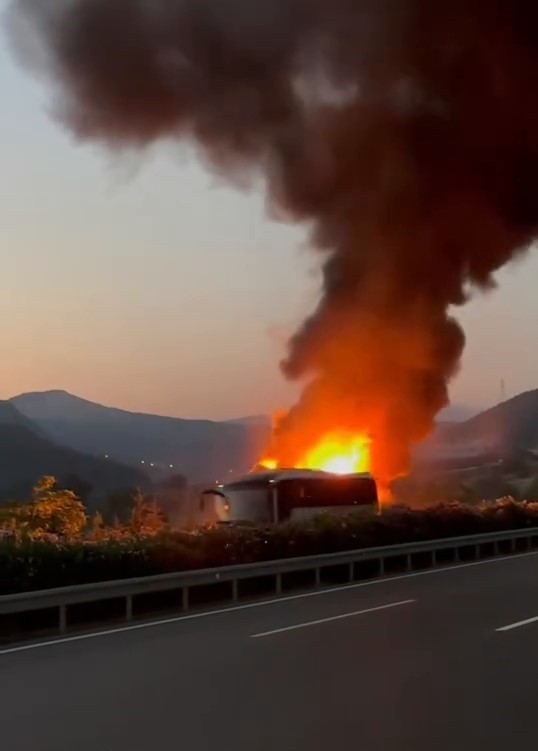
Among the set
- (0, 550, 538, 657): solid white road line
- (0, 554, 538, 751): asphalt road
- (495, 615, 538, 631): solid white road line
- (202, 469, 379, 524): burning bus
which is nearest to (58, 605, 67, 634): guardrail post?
(0, 550, 538, 657): solid white road line

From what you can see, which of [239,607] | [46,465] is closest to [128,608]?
[239,607]

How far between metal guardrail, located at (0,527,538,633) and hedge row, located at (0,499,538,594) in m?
0.62

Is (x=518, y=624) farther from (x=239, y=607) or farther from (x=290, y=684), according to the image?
(x=239, y=607)

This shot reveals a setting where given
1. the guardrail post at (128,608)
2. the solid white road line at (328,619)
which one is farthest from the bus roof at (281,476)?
the guardrail post at (128,608)

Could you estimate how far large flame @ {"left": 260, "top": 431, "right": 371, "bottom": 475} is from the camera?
31.0 metres

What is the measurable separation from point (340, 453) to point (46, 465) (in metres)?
92.1

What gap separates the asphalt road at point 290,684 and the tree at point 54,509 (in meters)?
11.7

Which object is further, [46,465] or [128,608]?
[46,465]

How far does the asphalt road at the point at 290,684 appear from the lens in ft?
20.7

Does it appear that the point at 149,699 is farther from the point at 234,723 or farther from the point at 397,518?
the point at 397,518

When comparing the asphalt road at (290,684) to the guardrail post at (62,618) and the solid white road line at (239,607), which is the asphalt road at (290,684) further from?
the guardrail post at (62,618)

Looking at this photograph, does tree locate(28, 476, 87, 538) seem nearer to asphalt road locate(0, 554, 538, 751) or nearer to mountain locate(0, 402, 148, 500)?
asphalt road locate(0, 554, 538, 751)

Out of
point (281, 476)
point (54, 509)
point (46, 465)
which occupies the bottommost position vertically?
point (54, 509)

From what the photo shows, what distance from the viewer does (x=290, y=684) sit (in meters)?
7.98
